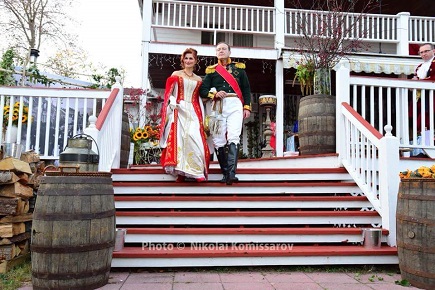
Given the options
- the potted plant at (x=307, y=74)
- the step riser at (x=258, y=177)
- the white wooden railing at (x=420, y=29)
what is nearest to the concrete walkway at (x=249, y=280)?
the step riser at (x=258, y=177)

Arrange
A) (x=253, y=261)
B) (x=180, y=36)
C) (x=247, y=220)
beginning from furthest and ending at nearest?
(x=180, y=36), (x=247, y=220), (x=253, y=261)

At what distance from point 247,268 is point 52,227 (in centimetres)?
153

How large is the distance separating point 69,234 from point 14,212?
3.10ft

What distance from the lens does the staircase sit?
109 inches

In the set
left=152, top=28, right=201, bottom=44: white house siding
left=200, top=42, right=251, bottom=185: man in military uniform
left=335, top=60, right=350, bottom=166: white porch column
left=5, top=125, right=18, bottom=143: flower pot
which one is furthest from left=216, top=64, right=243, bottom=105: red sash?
left=152, top=28, right=201, bottom=44: white house siding

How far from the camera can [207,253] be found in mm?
2721

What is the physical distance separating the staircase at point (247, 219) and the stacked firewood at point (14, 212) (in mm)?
809

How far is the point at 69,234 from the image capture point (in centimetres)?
219

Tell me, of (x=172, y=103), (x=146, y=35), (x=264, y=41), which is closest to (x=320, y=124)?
(x=172, y=103)

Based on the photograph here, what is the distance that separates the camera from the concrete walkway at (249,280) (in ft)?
7.75

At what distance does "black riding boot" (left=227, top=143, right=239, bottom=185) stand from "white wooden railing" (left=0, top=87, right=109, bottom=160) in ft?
5.51

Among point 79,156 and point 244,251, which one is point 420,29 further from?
point 79,156

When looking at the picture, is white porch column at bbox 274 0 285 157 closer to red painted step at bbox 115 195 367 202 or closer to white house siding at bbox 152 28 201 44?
white house siding at bbox 152 28 201 44

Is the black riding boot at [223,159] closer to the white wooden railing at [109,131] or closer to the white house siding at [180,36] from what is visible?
the white wooden railing at [109,131]
